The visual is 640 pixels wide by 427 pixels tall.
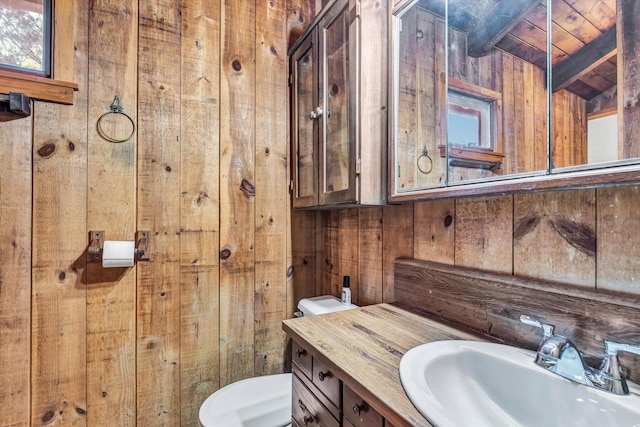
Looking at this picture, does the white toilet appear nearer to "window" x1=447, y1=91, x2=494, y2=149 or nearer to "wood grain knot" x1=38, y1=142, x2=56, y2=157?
"window" x1=447, y1=91, x2=494, y2=149

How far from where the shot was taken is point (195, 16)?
4.87 ft

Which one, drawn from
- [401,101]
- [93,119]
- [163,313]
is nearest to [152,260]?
[163,313]

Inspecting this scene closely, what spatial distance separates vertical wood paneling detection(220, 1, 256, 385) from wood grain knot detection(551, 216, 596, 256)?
123 cm

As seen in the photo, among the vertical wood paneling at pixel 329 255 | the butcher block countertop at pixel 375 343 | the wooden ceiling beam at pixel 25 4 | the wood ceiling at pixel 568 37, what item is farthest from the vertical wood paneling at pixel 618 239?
the wooden ceiling beam at pixel 25 4

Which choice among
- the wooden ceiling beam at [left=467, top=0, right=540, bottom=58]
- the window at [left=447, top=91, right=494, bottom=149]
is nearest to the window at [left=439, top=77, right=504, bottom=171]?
the window at [left=447, top=91, right=494, bottom=149]

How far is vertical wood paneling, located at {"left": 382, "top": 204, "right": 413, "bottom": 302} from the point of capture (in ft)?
3.98

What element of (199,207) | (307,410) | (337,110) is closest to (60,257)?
(199,207)

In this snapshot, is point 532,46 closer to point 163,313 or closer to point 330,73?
point 330,73

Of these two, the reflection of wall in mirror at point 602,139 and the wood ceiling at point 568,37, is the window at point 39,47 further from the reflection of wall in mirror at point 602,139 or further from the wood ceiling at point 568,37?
the reflection of wall in mirror at point 602,139

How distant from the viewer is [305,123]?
61.0 inches

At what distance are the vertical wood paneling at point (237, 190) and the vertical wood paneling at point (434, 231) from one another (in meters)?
0.81

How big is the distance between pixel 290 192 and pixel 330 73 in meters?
0.62

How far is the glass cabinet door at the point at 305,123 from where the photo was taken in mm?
1457

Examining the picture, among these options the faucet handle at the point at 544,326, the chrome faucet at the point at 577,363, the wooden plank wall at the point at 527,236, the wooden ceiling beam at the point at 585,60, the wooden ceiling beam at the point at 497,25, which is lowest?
the chrome faucet at the point at 577,363
